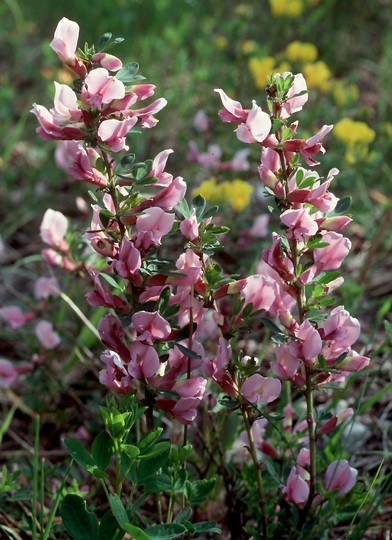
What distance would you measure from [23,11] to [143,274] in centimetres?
475

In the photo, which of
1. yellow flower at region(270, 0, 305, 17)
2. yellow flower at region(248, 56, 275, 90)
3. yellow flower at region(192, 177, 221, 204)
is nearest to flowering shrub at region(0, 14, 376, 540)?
yellow flower at region(192, 177, 221, 204)

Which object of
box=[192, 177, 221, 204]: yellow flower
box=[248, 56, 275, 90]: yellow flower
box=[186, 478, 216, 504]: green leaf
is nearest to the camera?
box=[186, 478, 216, 504]: green leaf

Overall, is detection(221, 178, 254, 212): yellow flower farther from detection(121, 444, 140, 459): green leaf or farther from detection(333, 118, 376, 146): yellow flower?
detection(121, 444, 140, 459): green leaf

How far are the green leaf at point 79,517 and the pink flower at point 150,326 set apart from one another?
279mm

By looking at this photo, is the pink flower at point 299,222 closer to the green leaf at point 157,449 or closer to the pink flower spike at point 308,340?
the pink flower spike at point 308,340

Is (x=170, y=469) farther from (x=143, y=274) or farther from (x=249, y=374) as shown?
(x=143, y=274)

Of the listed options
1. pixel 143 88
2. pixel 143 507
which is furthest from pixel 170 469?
pixel 143 88

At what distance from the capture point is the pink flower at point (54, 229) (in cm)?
186

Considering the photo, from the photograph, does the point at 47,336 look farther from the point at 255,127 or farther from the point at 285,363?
the point at 255,127

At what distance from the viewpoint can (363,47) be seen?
17.7 feet

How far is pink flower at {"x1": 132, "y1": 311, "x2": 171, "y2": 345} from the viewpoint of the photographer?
48.5 inches

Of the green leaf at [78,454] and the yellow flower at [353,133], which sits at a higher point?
the green leaf at [78,454]

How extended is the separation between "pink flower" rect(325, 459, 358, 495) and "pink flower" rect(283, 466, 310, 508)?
6 cm

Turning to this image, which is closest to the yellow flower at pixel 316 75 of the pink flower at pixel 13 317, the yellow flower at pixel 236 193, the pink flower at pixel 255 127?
the yellow flower at pixel 236 193
